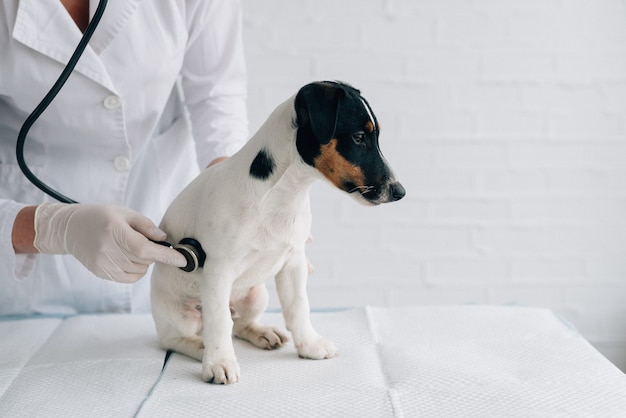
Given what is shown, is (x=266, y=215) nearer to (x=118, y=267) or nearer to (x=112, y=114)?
(x=118, y=267)

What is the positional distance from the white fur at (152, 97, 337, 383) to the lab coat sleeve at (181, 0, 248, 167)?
14.4 inches

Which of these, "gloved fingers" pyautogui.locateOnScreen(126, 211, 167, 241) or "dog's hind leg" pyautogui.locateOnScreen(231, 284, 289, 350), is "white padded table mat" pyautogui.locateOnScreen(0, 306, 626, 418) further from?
"gloved fingers" pyautogui.locateOnScreen(126, 211, 167, 241)

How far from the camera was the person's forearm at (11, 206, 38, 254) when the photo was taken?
120cm

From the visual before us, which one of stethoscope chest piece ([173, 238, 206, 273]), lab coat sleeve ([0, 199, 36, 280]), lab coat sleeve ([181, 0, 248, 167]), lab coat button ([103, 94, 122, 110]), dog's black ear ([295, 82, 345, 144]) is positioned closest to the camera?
dog's black ear ([295, 82, 345, 144])

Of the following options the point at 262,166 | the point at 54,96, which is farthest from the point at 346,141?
the point at 54,96

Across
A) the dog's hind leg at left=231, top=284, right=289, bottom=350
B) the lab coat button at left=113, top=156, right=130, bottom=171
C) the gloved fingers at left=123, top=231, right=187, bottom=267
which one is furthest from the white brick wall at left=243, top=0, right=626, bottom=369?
the gloved fingers at left=123, top=231, right=187, bottom=267

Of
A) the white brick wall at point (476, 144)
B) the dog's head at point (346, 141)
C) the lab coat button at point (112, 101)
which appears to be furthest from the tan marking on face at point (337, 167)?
the white brick wall at point (476, 144)

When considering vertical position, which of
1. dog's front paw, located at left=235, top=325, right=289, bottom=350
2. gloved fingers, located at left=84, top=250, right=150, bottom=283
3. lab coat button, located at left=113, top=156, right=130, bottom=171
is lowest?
dog's front paw, located at left=235, top=325, right=289, bottom=350

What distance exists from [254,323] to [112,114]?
0.47 m

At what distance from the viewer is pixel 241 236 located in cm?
103

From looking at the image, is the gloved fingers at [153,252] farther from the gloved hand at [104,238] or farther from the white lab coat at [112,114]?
the white lab coat at [112,114]

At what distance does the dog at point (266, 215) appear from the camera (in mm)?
964

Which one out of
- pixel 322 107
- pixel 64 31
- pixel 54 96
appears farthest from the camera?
pixel 64 31

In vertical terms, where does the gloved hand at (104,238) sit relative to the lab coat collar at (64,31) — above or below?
below
